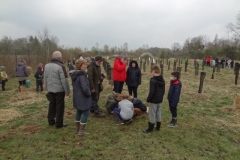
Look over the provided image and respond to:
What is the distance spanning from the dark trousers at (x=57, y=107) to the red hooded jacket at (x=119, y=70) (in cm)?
252

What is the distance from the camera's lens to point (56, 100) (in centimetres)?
509

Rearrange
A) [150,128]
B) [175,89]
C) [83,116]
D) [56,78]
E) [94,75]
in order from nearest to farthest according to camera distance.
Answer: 1. [83,116]
2. [56,78]
3. [150,128]
4. [175,89]
5. [94,75]

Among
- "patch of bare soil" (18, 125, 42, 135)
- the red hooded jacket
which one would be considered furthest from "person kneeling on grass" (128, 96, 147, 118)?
"patch of bare soil" (18, 125, 42, 135)

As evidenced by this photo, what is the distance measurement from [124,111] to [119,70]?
2.00 meters

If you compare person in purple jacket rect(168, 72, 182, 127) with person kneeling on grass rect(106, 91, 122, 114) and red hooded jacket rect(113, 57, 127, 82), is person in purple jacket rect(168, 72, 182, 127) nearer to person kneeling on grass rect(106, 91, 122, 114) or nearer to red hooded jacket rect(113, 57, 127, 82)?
person kneeling on grass rect(106, 91, 122, 114)

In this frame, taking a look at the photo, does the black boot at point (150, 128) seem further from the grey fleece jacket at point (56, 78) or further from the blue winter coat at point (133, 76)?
the blue winter coat at point (133, 76)

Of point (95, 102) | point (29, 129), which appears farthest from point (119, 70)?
point (29, 129)

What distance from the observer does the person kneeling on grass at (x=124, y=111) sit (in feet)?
18.0

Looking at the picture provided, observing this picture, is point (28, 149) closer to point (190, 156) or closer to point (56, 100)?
point (56, 100)

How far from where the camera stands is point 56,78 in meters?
4.95

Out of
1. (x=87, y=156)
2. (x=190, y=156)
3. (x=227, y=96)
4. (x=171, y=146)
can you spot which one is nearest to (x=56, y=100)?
(x=87, y=156)

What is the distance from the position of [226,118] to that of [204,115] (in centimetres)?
66

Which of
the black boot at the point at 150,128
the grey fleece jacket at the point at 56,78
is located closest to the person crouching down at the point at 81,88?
the grey fleece jacket at the point at 56,78

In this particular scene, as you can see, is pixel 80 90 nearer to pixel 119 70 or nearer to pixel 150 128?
pixel 150 128
